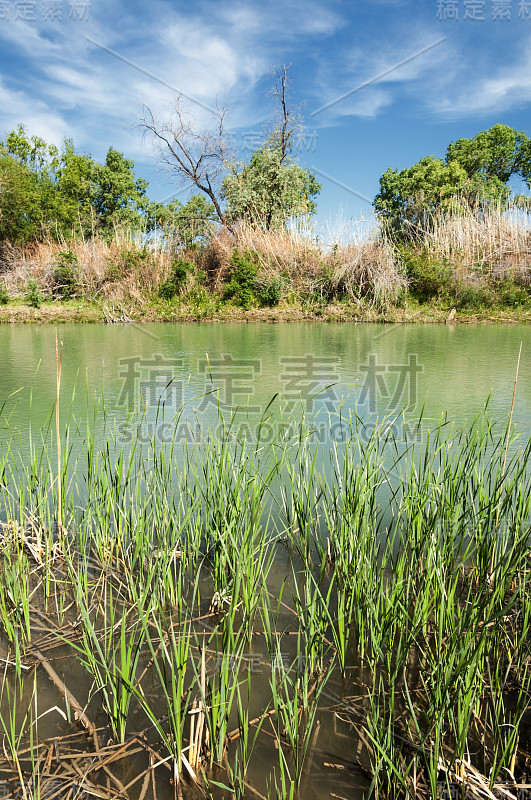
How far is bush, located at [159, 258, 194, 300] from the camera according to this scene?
13461 mm

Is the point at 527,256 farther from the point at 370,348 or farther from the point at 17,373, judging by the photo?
the point at 17,373

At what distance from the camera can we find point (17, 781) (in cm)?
95

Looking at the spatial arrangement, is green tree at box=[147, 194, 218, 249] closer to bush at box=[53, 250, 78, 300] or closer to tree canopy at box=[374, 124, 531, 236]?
bush at box=[53, 250, 78, 300]

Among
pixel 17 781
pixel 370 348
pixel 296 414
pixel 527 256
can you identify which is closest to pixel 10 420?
pixel 296 414

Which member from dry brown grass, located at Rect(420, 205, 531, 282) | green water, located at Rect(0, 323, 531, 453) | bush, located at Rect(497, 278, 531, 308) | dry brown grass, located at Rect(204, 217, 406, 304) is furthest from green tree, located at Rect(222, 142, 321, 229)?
green water, located at Rect(0, 323, 531, 453)

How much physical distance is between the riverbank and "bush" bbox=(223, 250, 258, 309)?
30cm

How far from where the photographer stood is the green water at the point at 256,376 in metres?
3.34

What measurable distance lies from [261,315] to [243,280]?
4.40ft

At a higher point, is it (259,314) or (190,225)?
(190,225)

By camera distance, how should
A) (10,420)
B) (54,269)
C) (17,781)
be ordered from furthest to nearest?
(54,269) < (10,420) < (17,781)

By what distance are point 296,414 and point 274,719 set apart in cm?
256

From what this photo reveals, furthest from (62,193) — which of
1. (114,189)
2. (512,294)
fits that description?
(512,294)

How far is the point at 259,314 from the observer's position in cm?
1248

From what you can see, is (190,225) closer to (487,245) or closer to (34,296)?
(34,296)
